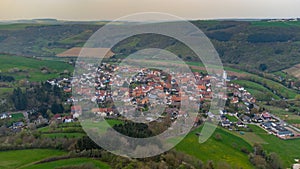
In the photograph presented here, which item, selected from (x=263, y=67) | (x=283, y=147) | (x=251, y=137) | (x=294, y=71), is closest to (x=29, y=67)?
(x=251, y=137)

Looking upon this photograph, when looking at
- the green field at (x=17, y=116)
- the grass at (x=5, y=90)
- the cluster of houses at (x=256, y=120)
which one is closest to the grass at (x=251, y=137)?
the cluster of houses at (x=256, y=120)

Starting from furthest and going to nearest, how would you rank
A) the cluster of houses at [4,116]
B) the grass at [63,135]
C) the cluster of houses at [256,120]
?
1. the cluster of houses at [4,116]
2. the cluster of houses at [256,120]
3. the grass at [63,135]

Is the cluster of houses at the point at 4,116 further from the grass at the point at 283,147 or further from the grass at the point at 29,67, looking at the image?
the grass at the point at 283,147

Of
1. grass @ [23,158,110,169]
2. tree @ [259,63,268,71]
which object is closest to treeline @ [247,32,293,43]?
tree @ [259,63,268,71]

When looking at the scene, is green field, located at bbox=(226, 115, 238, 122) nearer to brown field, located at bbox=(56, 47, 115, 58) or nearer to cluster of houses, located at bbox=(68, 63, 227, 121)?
cluster of houses, located at bbox=(68, 63, 227, 121)

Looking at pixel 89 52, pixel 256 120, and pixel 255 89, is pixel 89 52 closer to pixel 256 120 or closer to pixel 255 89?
pixel 255 89
